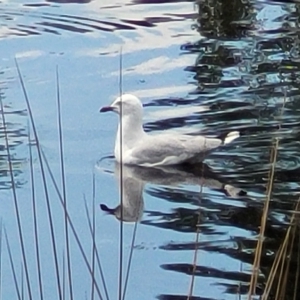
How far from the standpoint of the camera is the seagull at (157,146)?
7.79 meters

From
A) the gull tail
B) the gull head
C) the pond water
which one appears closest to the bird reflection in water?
the pond water

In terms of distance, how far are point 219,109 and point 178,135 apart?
0.85 metres

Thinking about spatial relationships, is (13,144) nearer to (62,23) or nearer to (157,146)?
(157,146)

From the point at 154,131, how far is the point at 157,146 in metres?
0.70

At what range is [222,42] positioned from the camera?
36.1 feet

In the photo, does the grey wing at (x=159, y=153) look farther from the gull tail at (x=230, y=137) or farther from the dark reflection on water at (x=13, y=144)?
the dark reflection on water at (x=13, y=144)

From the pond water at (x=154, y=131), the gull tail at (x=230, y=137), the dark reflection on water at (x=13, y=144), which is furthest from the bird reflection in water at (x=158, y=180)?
the dark reflection on water at (x=13, y=144)

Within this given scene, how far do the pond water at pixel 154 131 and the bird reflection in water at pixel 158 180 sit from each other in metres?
0.01

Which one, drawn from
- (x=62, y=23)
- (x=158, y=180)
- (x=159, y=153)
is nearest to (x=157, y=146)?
(x=159, y=153)

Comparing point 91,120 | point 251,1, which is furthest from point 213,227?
point 251,1

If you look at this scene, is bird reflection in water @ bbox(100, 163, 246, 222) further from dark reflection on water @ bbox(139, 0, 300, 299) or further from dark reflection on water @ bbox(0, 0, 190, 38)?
dark reflection on water @ bbox(0, 0, 190, 38)

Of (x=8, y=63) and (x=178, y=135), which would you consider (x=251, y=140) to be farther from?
(x=8, y=63)

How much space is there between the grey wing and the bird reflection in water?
1.8 inches

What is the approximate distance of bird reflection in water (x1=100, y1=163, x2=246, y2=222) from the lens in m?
7.11
